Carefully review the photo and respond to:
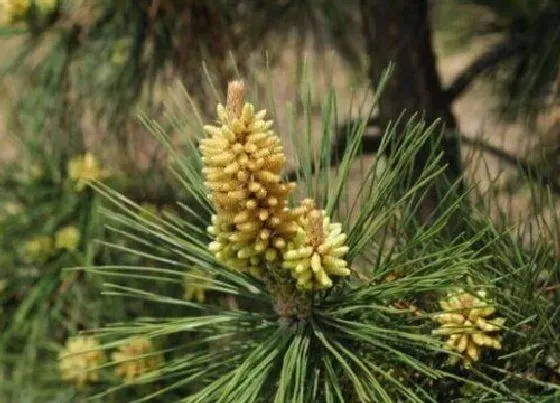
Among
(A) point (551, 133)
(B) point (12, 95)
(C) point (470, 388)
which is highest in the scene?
(B) point (12, 95)

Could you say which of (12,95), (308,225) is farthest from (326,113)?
(12,95)

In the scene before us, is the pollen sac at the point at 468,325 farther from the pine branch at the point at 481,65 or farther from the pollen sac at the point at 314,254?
the pine branch at the point at 481,65

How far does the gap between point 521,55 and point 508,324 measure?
0.52 meters

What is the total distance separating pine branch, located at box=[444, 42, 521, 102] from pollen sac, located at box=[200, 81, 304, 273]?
56 cm

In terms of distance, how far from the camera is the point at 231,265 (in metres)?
0.52

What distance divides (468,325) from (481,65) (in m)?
0.55

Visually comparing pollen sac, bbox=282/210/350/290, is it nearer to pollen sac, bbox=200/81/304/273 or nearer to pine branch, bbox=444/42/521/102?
pollen sac, bbox=200/81/304/273

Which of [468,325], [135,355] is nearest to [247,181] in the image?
[468,325]

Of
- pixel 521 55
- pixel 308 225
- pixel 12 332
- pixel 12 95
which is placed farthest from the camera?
pixel 12 95

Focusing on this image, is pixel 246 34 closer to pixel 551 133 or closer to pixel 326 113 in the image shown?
pixel 551 133

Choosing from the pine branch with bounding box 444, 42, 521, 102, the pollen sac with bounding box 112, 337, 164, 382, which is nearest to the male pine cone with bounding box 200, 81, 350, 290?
the pollen sac with bounding box 112, 337, 164, 382

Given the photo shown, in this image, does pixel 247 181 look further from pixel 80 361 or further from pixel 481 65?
pixel 481 65

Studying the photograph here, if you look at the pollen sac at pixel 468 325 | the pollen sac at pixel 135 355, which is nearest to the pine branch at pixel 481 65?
the pollen sac at pixel 135 355

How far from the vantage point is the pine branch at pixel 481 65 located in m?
1.03
